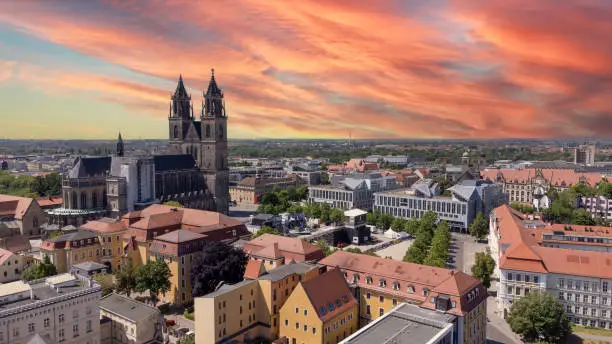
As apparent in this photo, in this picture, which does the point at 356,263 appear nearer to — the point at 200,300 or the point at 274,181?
the point at 200,300

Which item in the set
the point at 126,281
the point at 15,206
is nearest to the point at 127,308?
the point at 126,281

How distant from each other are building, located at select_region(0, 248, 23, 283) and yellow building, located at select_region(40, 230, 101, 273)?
10.8 feet

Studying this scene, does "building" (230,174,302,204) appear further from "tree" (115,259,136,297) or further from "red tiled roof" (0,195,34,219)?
"tree" (115,259,136,297)

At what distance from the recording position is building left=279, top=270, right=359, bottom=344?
45938mm

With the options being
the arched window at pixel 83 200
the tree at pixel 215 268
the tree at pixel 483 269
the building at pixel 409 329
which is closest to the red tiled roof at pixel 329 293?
the building at pixel 409 329

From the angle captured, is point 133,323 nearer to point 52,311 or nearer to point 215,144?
point 52,311

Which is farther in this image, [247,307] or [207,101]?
[207,101]

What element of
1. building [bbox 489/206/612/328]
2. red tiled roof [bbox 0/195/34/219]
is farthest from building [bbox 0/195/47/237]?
building [bbox 489/206/612/328]

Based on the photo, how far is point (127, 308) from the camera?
168 feet

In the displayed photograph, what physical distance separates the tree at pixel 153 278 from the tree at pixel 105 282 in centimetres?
428

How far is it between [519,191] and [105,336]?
136 metres

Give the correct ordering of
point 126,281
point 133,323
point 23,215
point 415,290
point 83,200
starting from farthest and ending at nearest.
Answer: point 83,200
point 23,215
point 126,281
point 415,290
point 133,323

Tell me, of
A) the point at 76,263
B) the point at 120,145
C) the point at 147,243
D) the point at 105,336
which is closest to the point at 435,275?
the point at 105,336

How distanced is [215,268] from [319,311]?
633 inches
